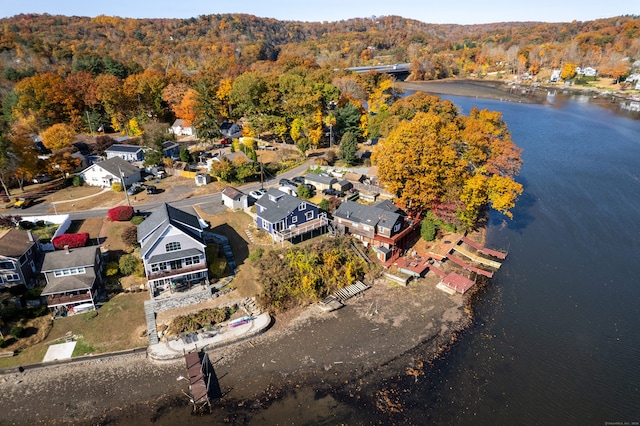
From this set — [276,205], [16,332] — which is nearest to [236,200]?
[276,205]

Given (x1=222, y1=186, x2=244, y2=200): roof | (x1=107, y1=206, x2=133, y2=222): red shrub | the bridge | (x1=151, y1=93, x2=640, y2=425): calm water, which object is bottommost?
(x1=151, y1=93, x2=640, y2=425): calm water

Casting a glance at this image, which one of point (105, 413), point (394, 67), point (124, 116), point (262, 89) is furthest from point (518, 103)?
point (105, 413)

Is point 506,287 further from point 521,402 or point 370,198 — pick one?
point 370,198

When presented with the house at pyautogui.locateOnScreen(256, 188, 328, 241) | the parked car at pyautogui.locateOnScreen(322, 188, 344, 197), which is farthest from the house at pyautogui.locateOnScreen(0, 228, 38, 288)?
the parked car at pyautogui.locateOnScreen(322, 188, 344, 197)

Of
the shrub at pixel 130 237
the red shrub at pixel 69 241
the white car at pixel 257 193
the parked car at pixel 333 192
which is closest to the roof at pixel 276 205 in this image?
the white car at pixel 257 193

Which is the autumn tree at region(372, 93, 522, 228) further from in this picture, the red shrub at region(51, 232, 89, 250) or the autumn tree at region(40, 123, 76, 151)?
the autumn tree at region(40, 123, 76, 151)

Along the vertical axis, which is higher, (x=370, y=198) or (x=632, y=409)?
(x=370, y=198)
